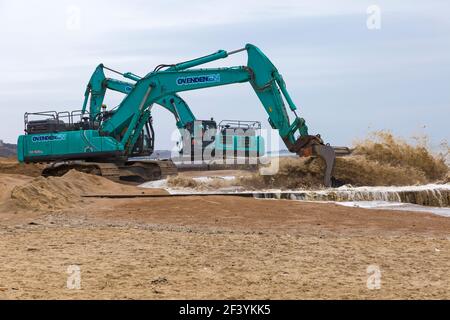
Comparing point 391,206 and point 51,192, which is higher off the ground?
point 51,192

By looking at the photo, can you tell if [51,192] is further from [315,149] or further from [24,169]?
[24,169]

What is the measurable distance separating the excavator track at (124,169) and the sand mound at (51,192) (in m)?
4.72

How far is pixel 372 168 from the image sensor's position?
82.0 ft

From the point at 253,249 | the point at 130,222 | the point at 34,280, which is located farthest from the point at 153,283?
the point at 130,222

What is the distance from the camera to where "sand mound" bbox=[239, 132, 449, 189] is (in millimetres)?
24127

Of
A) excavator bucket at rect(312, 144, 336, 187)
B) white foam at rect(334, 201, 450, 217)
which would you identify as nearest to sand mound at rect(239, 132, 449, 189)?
excavator bucket at rect(312, 144, 336, 187)

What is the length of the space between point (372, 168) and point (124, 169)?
33.3 ft

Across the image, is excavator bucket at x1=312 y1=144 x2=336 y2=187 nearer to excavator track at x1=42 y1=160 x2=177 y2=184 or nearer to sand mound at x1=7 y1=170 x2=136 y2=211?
sand mound at x1=7 y1=170 x2=136 y2=211

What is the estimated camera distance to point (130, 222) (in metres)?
14.2

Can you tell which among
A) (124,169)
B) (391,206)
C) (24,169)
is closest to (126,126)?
(124,169)

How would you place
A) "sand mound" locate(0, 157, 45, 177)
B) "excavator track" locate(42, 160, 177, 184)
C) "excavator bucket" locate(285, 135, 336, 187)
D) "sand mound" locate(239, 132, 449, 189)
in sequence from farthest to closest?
"sand mound" locate(0, 157, 45, 177), "excavator track" locate(42, 160, 177, 184), "sand mound" locate(239, 132, 449, 189), "excavator bucket" locate(285, 135, 336, 187)

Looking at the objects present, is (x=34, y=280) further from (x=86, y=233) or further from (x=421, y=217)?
(x=421, y=217)

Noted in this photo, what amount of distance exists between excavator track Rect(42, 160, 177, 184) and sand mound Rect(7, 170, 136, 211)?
15.5ft
